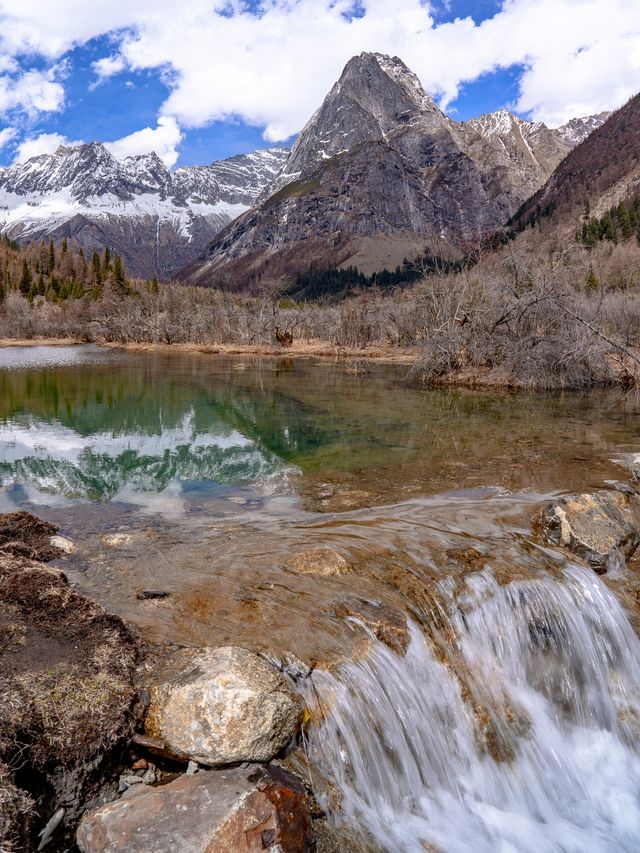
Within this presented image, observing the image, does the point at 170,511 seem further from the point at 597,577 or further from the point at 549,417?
the point at 549,417

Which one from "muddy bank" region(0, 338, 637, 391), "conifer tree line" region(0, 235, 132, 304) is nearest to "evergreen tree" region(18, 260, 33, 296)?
"conifer tree line" region(0, 235, 132, 304)

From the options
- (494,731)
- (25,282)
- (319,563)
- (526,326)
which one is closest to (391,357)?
(526,326)

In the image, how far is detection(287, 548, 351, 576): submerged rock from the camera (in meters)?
7.80

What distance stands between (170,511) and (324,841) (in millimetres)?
7578

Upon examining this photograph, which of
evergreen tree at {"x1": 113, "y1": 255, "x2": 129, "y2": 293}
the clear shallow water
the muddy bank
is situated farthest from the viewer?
evergreen tree at {"x1": 113, "y1": 255, "x2": 129, "y2": 293}

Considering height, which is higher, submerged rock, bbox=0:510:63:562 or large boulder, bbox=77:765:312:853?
submerged rock, bbox=0:510:63:562

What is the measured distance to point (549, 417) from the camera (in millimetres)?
21969

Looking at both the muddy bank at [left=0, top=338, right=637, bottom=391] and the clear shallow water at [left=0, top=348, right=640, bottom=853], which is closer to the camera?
the clear shallow water at [left=0, top=348, right=640, bottom=853]

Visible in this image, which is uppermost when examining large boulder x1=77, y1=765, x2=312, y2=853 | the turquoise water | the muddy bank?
the muddy bank

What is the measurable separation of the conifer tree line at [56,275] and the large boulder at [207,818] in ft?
398

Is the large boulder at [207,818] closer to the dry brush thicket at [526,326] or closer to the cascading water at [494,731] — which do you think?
the cascading water at [494,731]

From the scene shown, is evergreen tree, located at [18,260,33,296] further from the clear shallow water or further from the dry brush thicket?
the clear shallow water

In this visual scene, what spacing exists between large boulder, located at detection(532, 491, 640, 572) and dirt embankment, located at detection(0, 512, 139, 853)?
7259 mm

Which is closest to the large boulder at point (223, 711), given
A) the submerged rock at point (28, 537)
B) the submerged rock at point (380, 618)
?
the submerged rock at point (380, 618)
